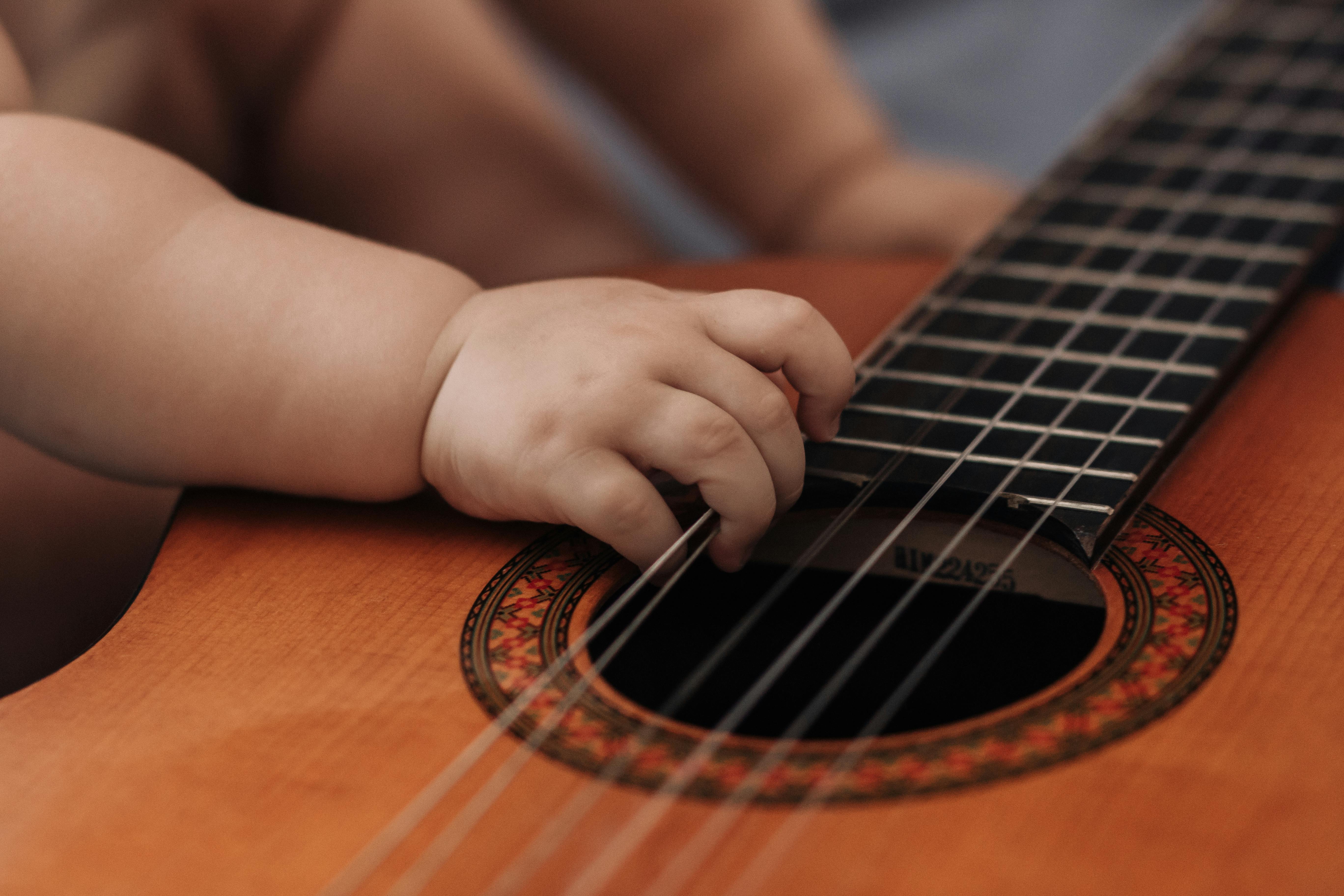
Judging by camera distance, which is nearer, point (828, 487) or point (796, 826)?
point (796, 826)

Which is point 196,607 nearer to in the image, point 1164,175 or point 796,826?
point 796,826

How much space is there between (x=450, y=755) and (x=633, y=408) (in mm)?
133

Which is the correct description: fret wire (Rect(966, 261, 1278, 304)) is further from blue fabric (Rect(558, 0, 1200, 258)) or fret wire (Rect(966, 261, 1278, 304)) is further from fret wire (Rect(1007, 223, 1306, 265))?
blue fabric (Rect(558, 0, 1200, 258))

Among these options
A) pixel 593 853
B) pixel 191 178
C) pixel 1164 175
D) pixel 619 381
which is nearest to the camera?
pixel 593 853

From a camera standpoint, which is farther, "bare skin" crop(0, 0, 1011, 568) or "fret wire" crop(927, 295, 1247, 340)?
"fret wire" crop(927, 295, 1247, 340)

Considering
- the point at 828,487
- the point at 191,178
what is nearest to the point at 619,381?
the point at 828,487

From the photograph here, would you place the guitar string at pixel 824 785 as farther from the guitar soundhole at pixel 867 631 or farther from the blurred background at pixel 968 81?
the blurred background at pixel 968 81

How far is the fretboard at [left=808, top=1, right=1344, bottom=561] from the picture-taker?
19.2 inches

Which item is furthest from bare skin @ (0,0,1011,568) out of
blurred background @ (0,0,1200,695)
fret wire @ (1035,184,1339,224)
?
blurred background @ (0,0,1200,695)

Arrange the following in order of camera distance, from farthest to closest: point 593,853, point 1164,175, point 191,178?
1. point 1164,175
2. point 191,178
3. point 593,853

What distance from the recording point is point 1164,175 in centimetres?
74

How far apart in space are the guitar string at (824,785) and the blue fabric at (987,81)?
2.48ft

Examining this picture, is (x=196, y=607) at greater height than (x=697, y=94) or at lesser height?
lesser

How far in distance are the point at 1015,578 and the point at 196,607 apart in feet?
1.01
